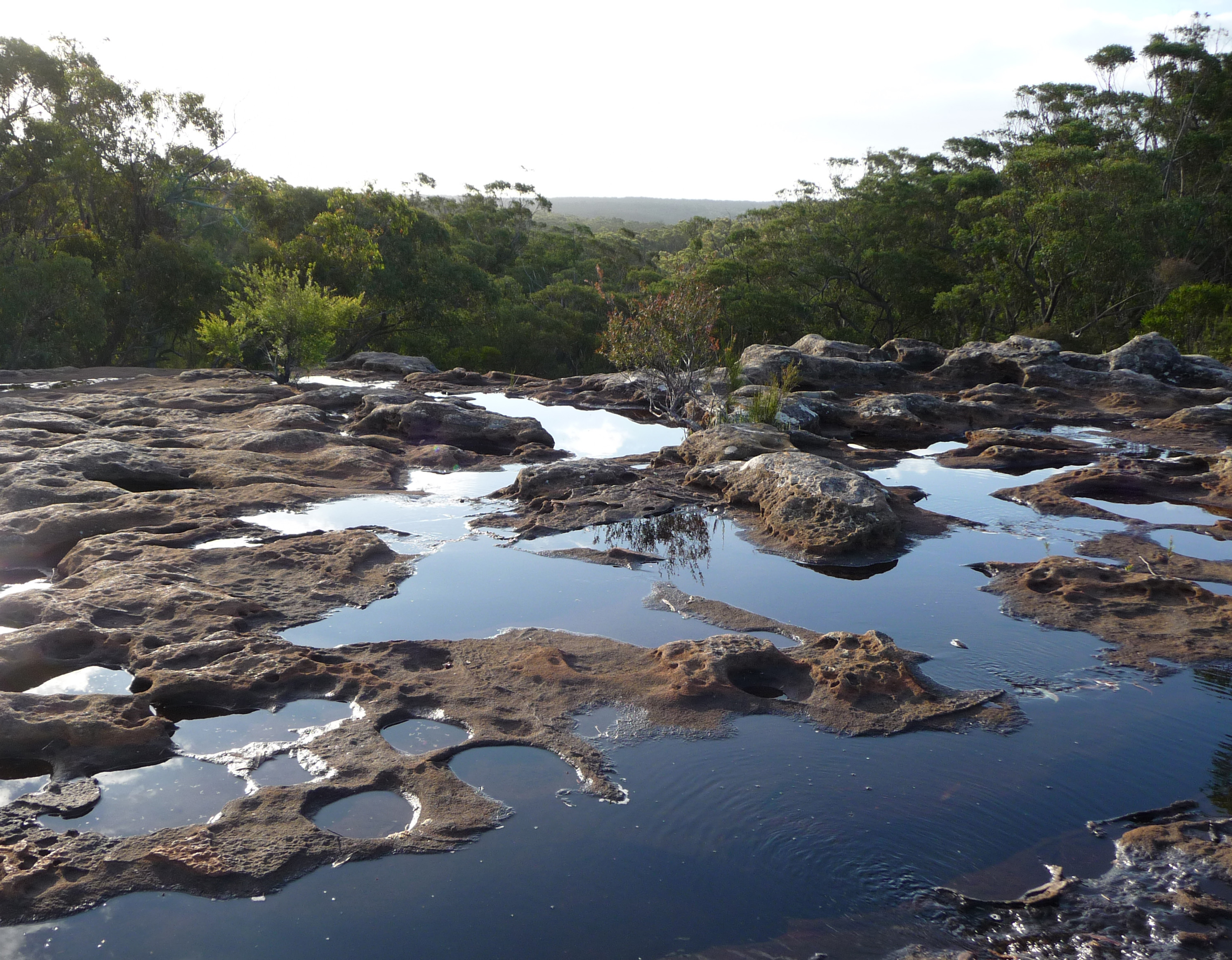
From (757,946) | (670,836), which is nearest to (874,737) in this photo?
(670,836)

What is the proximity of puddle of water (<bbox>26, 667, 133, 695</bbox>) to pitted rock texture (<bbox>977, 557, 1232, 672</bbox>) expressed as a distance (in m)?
5.58

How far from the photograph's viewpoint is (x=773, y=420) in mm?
12188

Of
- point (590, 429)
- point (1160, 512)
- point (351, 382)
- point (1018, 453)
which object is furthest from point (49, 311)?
point (1160, 512)

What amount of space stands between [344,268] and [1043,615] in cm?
2357

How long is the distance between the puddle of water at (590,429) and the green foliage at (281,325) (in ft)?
10.8

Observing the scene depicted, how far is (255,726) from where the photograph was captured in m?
4.31

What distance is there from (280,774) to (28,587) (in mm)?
3362

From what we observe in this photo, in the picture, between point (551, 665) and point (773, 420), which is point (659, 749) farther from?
point (773, 420)

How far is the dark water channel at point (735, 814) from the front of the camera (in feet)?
9.86

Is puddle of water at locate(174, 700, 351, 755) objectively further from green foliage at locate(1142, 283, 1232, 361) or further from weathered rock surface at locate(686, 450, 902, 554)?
green foliage at locate(1142, 283, 1232, 361)

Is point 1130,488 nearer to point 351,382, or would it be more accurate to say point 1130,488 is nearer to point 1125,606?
point 1125,606

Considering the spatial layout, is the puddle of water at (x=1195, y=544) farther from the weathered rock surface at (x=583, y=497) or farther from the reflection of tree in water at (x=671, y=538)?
the weathered rock surface at (x=583, y=497)

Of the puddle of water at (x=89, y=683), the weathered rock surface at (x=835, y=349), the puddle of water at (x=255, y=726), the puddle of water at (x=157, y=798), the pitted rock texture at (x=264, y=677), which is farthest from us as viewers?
the weathered rock surface at (x=835, y=349)

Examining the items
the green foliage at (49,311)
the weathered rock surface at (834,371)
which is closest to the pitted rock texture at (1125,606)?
the weathered rock surface at (834,371)
